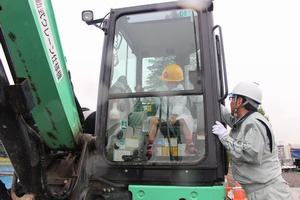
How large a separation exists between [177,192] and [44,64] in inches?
53.3

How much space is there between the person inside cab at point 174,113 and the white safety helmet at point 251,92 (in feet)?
2.28

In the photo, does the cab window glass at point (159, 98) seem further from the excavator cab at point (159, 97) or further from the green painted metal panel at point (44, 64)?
the green painted metal panel at point (44, 64)

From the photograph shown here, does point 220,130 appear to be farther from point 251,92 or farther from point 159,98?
point 251,92

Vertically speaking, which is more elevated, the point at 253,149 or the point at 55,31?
the point at 55,31

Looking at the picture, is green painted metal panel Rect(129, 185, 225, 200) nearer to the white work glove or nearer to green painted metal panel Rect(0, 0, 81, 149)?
the white work glove

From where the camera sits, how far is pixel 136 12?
2.86m

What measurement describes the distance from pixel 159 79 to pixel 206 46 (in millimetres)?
513

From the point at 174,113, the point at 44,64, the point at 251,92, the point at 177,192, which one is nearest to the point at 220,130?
the point at 174,113

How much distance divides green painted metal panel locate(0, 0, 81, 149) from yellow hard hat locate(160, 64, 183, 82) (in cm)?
90

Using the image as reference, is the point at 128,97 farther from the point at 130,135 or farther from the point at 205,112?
the point at 205,112

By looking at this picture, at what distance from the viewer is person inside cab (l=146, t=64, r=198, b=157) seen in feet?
8.46

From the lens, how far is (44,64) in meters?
1.86

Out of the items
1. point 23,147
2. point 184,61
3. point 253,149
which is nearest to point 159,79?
point 184,61

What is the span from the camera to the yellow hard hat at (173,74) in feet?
8.90
